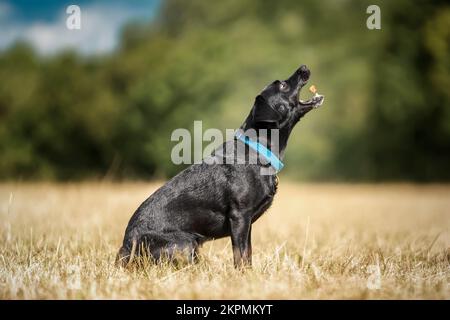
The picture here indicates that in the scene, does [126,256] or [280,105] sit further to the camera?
[280,105]

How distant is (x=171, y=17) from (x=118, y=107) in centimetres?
1760

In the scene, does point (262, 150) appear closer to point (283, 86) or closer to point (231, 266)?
point (283, 86)

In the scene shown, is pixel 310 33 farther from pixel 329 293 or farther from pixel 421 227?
pixel 329 293

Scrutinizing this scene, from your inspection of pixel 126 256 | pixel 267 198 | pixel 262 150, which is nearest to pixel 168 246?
pixel 126 256

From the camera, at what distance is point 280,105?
513 cm

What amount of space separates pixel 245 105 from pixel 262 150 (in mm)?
19409

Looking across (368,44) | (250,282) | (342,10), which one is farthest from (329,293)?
(342,10)

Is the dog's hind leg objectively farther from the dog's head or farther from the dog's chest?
the dog's head

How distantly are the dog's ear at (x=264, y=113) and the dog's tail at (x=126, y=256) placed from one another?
156 centimetres

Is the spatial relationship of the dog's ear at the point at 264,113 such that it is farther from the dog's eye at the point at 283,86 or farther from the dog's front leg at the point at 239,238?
the dog's front leg at the point at 239,238

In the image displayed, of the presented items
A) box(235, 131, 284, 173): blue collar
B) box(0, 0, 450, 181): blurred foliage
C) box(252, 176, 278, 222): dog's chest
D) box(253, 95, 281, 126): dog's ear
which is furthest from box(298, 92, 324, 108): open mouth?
box(0, 0, 450, 181): blurred foliage

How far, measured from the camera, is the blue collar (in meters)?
4.86

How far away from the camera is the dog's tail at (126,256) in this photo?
4.75 m

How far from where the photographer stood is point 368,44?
2783cm
